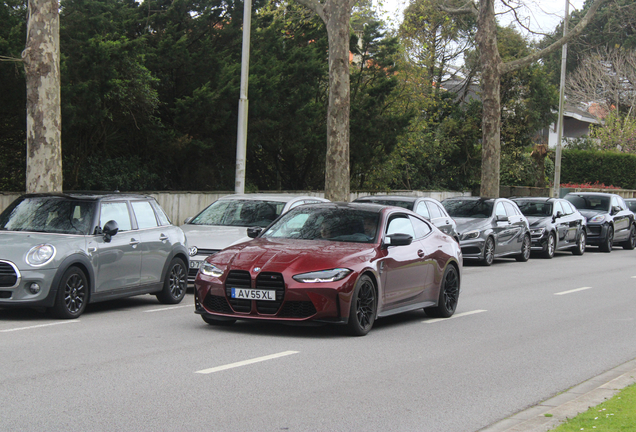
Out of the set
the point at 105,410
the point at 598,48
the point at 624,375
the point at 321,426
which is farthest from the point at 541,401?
the point at 598,48

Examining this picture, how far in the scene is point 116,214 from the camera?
12.1 metres

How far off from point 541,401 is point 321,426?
2.02 m

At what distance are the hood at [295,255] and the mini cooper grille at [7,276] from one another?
244 cm

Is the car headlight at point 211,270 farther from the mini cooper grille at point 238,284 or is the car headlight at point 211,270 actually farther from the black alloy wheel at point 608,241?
the black alloy wheel at point 608,241

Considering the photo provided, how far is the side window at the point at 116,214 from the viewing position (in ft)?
38.9

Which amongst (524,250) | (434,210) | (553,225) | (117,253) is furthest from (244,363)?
(553,225)

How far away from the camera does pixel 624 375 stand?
777 centimetres

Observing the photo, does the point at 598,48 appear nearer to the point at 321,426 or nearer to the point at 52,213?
the point at 52,213

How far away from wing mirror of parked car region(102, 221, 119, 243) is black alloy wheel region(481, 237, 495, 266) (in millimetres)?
12288

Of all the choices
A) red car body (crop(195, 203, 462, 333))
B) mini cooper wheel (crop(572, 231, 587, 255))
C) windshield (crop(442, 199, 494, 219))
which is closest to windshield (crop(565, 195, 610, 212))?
mini cooper wheel (crop(572, 231, 587, 255))

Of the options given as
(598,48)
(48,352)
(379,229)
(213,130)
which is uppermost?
(598,48)

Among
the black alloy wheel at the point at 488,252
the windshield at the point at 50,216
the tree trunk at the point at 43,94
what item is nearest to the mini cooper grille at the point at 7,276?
the windshield at the point at 50,216

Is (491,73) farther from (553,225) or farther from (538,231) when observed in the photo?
(538,231)

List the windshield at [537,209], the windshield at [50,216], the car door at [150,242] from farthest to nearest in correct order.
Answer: the windshield at [537,209] < the car door at [150,242] < the windshield at [50,216]
